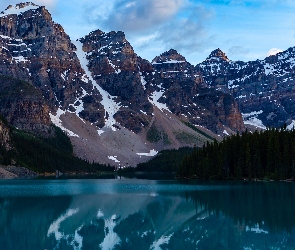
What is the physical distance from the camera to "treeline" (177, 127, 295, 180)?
109938mm

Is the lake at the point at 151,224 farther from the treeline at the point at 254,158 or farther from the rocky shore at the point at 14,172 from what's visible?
the rocky shore at the point at 14,172

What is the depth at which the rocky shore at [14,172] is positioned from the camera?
171 metres

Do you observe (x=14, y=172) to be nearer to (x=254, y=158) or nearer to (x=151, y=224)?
(x=254, y=158)

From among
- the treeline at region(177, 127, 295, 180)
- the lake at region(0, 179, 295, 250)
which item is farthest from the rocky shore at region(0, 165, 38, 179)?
the lake at region(0, 179, 295, 250)

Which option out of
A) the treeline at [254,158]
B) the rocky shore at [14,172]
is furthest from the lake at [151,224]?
the rocky shore at [14,172]

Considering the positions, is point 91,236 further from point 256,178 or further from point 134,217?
point 256,178

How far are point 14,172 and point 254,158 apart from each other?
10160 centimetres

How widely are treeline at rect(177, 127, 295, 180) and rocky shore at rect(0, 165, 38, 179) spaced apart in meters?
73.2

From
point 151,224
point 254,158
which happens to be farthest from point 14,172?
point 151,224

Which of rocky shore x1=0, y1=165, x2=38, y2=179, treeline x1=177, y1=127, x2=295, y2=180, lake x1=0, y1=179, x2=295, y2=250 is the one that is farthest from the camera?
rocky shore x1=0, y1=165, x2=38, y2=179

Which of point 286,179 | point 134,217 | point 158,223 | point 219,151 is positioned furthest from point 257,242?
point 219,151

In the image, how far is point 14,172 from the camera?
183 meters

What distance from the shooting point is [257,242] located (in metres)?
34.6

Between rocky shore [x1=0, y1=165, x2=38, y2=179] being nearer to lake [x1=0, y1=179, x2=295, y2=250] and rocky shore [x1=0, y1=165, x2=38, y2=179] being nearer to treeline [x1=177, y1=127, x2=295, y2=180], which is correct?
treeline [x1=177, y1=127, x2=295, y2=180]
